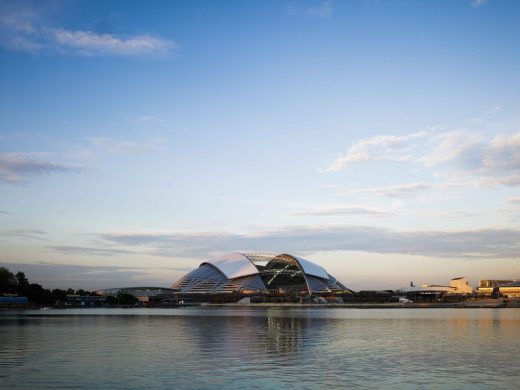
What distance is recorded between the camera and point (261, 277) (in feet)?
563

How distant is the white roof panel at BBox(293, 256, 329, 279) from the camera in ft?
555

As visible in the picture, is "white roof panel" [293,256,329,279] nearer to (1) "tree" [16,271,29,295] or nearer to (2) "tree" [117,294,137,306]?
(2) "tree" [117,294,137,306]

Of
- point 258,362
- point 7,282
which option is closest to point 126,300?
point 7,282

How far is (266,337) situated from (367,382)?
20.4m

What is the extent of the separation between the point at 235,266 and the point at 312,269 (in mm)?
21900

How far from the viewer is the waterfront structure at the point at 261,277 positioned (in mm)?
167125

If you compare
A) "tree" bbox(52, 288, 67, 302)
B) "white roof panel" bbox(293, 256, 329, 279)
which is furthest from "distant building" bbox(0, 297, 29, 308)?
"white roof panel" bbox(293, 256, 329, 279)

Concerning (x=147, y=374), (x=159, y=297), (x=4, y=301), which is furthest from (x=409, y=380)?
(x=159, y=297)

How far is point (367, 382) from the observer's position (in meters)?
22.2

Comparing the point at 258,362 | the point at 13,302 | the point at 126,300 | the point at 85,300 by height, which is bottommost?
the point at 85,300

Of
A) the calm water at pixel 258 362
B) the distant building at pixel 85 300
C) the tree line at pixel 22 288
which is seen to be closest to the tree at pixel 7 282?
the tree line at pixel 22 288

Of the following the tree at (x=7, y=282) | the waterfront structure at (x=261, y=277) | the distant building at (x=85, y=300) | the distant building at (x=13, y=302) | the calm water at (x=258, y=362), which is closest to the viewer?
the calm water at (x=258, y=362)

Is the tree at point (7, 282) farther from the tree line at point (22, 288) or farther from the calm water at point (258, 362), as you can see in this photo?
the calm water at point (258, 362)

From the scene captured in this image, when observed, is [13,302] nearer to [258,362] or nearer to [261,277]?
[261,277]
